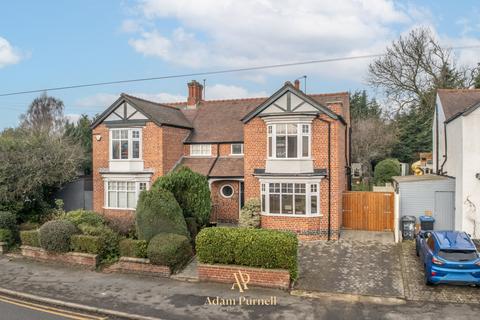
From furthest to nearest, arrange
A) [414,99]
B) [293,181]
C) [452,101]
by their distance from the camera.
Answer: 1. [414,99]
2. [452,101]
3. [293,181]

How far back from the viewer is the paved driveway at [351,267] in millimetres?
12547

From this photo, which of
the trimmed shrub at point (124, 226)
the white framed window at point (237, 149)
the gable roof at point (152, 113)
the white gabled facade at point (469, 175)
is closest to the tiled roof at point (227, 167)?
the white framed window at point (237, 149)

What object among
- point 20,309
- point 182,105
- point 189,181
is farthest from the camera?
point 182,105

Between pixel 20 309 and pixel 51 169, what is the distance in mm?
12037

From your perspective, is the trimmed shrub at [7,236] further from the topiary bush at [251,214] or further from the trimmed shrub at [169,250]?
the topiary bush at [251,214]

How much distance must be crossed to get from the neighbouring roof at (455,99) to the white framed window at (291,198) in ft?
26.4

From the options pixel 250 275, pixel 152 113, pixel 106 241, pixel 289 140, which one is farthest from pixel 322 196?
pixel 152 113

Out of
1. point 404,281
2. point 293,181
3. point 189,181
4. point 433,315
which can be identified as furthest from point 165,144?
point 433,315

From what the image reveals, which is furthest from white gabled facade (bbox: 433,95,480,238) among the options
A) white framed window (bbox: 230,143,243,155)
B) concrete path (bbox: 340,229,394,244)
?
white framed window (bbox: 230,143,243,155)

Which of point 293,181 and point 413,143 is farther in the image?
point 413,143

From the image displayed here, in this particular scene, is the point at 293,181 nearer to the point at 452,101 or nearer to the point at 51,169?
the point at 452,101

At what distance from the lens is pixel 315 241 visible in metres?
18.4

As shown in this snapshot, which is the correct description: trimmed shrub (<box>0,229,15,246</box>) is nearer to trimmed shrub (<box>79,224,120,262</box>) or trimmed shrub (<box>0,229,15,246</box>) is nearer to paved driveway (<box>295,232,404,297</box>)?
trimmed shrub (<box>79,224,120,262</box>)

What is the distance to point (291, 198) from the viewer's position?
62.3 ft
